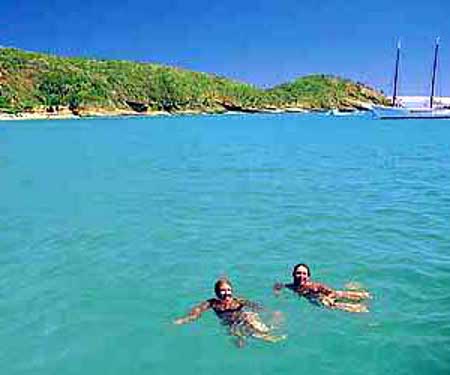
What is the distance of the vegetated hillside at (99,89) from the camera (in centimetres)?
14388

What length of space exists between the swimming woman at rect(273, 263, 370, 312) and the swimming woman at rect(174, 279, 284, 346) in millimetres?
910

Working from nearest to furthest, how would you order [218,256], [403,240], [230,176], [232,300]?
[232,300] → [218,256] → [403,240] → [230,176]

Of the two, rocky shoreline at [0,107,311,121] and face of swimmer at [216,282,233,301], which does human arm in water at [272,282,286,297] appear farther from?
rocky shoreline at [0,107,311,121]

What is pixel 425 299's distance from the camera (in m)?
A: 12.1

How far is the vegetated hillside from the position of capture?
144m

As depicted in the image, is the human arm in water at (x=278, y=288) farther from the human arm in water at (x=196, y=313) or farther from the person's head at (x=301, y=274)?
the human arm in water at (x=196, y=313)

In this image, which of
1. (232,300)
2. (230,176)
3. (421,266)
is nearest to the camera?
(232,300)

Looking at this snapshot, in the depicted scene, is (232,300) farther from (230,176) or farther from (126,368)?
(230,176)

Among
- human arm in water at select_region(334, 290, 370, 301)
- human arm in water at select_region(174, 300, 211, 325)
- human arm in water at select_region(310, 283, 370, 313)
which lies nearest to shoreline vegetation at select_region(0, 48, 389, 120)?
human arm in water at select_region(174, 300, 211, 325)

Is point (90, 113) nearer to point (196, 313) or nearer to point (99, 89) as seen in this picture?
point (99, 89)

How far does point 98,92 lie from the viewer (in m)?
156

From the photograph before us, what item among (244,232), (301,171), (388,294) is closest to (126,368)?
(388,294)

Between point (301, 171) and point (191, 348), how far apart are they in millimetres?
25501

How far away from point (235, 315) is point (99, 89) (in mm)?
153286
